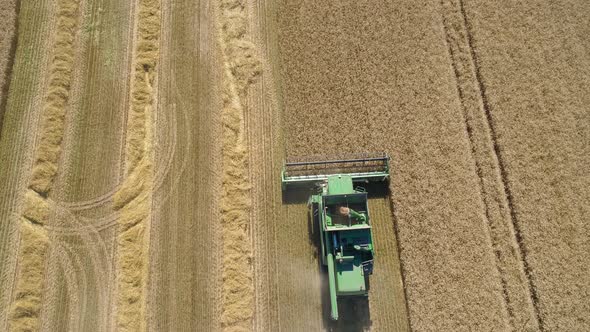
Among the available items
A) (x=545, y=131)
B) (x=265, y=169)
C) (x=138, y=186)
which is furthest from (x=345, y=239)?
(x=545, y=131)

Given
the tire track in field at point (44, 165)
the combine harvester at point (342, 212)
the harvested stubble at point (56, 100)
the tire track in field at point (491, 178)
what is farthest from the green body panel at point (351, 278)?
Answer: the harvested stubble at point (56, 100)

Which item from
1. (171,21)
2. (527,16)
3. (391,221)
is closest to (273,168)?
(391,221)

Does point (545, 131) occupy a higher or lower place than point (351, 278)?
higher

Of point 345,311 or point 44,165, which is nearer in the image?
point 345,311

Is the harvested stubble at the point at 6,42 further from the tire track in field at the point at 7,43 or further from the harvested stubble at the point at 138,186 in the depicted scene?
the harvested stubble at the point at 138,186

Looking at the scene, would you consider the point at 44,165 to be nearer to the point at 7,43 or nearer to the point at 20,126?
the point at 20,126

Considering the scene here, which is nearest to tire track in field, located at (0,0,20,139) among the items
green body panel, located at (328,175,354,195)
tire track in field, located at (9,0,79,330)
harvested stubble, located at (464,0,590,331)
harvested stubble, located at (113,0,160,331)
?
tire track in field, located at (9,0,79,330)
